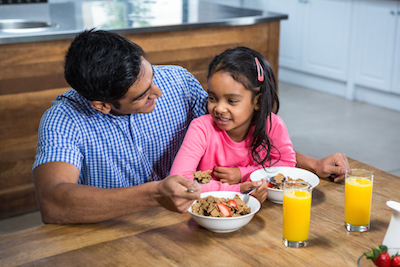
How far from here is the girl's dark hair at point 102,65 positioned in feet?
4.33

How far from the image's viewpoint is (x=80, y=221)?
121 centimetres

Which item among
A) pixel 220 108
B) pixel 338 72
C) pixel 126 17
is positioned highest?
pixel 126 17

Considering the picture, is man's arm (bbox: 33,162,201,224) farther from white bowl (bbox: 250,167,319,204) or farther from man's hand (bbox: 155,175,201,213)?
white bowl (bbox: 250,167,319,204)

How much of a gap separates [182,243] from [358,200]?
43cm

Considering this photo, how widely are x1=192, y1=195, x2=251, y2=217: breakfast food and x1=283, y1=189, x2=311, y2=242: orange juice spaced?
0.12 metres

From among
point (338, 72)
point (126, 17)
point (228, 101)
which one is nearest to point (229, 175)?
point (228, 101)

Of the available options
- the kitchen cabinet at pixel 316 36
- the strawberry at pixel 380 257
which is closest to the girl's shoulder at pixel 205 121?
the strawberry at pixel 380 257

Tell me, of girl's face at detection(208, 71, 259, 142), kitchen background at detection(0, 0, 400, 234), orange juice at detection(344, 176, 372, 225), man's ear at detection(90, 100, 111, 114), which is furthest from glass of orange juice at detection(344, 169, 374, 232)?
kitchen background at detection(0, 0, 400, 234)

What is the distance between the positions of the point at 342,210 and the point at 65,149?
775mm

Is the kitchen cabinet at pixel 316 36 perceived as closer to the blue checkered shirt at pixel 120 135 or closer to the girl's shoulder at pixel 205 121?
the blue checkered shirt at pixel 120 135

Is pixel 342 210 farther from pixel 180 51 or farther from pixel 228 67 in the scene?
pixel 180 51

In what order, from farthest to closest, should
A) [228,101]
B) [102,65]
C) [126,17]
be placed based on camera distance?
[126,17] → [228,101] → [102,65]

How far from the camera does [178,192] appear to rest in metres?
1.12

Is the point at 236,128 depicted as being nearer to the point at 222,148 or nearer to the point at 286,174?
the point at 222,148
